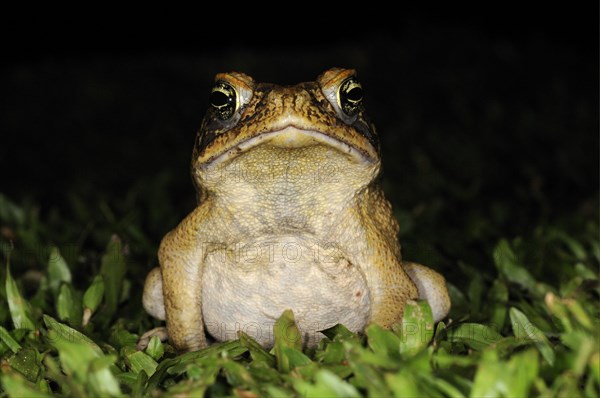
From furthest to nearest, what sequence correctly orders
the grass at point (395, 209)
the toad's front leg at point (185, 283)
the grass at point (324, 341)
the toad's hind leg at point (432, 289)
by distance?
the toad's hind leg at point (432, 289) → the toad's front leg at point (185, 283) → the grass at point (395, 209) → the grass at point (324, 341)

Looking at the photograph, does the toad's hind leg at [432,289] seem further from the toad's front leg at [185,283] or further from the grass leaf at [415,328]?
the toad's front leg at [185,283]

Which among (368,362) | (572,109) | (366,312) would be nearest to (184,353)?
(366,312)

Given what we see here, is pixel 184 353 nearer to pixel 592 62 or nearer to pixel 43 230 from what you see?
pixel 43 230

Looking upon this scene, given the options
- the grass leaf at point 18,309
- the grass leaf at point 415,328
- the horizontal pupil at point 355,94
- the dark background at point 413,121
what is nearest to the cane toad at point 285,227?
the horizontal pupil at point 355,94

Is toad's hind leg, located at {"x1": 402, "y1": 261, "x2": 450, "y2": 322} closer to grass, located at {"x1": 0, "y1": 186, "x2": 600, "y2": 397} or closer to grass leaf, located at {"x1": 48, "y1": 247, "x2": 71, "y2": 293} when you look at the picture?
grass, located at {"x1": 0, "y1": 186, "x2": 600, "y2": 397}

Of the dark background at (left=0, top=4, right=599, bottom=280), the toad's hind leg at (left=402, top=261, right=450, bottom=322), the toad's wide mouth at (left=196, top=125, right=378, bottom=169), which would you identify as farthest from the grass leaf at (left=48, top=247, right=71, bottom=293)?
the toad's hind leg at (left=402, top=261, right=450, bottom=322)

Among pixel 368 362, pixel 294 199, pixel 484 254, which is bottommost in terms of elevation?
pixel 484 254
